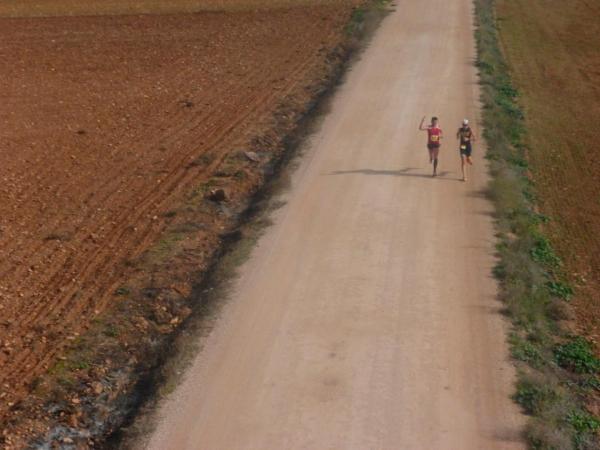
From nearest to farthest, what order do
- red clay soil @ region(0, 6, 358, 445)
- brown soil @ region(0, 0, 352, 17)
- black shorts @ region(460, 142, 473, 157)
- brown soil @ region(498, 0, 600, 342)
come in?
red clay soil @ region(0, 6, 358, 445)
brown soil @ region(498, 0, 600, 342)
black shorts @ region(460, 142, 473, 157)
brown soil @ region(0, 0, 352, 17)

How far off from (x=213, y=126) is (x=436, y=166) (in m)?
8.06

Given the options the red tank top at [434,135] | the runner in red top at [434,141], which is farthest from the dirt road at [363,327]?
the red tank top at [434,135]

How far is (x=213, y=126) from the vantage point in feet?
91.6

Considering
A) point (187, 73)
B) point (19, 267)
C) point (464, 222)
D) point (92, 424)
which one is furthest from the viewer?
point (187, 73)

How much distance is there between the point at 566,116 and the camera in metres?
29.9

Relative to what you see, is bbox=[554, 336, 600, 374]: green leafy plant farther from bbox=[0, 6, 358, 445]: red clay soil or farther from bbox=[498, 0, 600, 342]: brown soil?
bbox=[0, 6, 358, 445]: red clay soil

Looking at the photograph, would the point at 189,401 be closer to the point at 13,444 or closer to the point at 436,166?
the point at 13,444

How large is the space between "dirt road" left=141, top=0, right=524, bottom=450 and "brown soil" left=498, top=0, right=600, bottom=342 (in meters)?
1.97

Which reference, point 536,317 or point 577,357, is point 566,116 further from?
point 577,357

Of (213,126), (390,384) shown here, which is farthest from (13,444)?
(213,126)

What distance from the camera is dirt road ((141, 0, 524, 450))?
43.1 feet

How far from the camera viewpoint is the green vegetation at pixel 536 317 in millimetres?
13203

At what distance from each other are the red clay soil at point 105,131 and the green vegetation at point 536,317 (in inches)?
284

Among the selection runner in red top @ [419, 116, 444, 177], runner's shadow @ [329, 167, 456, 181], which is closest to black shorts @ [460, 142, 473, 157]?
runner in red top @ [419, 116, 444, 177]
